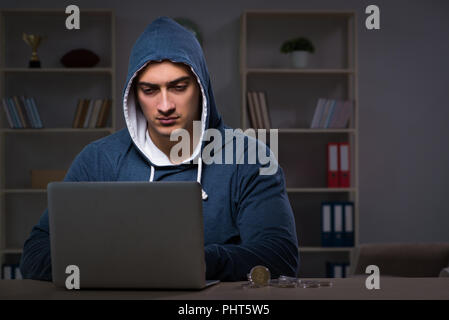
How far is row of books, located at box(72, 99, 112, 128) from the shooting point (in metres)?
4.07

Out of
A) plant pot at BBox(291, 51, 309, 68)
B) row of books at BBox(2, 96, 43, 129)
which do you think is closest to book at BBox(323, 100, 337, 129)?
plant pot at BBox(291, 51, 309, 68)

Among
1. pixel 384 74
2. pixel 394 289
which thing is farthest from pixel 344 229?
pixel 394 289

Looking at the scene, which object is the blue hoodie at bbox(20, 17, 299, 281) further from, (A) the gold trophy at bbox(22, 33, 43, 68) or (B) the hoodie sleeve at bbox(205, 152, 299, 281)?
(A) the gold trophy at bbox(22, 33, 43, 68)

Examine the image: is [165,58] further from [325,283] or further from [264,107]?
[264,107]

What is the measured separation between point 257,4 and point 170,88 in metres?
2.69

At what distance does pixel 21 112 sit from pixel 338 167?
88.1 inches

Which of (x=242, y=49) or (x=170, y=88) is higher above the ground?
(x=242, y=49)

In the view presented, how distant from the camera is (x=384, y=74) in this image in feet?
14.6

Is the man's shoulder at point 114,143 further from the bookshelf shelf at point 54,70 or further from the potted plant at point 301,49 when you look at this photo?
the potted plant at point 301,49

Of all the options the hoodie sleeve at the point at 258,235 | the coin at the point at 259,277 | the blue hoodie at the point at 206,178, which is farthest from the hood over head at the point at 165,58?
the coin at the point at 259,277

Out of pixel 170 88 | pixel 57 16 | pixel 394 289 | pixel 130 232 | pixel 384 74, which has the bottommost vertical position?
pixel 394 289

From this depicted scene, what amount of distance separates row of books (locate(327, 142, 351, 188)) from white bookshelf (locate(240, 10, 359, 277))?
222mm

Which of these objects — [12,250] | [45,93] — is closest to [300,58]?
[45,93]
